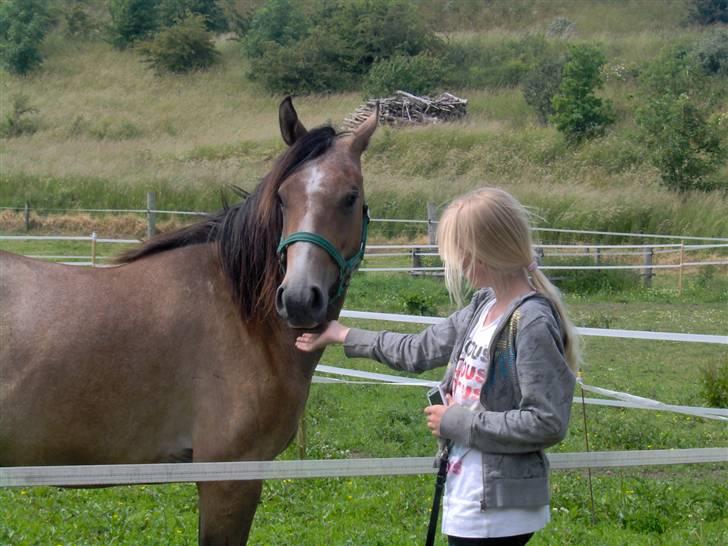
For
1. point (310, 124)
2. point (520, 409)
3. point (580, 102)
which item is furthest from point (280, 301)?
point (310, 124)

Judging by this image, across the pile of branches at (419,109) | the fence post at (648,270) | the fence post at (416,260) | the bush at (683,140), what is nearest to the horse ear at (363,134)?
the fence post at (416,260)

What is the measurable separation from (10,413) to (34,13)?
50834 mm

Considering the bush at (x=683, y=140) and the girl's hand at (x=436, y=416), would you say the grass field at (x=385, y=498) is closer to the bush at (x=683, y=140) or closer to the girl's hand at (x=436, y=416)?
the girl's hand at (x=436, y=416)

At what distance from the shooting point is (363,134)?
3.26 meters

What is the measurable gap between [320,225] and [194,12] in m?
48.7

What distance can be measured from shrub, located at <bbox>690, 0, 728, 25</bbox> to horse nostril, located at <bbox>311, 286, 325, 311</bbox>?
156ft

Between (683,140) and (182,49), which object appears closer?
(683,140)

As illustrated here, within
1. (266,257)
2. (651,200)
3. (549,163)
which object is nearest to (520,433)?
(266,257)

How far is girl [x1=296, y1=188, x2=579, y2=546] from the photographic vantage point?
2211mm

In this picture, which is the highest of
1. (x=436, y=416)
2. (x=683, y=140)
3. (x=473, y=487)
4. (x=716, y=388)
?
(x=436, y=416)

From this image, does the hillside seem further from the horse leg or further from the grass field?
the horse leg

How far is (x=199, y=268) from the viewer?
3252 mm

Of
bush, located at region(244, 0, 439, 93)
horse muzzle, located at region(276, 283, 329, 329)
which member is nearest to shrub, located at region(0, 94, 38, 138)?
bush, located at region(244, 0, 439, 93)

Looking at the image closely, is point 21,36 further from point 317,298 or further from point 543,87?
point 317,298
